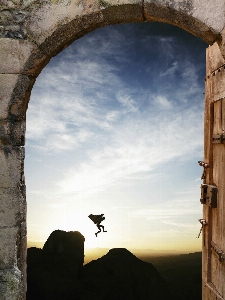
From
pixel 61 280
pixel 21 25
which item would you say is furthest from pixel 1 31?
pixel 61 280

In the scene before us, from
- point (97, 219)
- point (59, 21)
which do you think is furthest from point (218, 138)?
point (97, 219)

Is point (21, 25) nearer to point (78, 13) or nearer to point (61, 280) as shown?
point (78, 13)

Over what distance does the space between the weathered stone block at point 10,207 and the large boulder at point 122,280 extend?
4.88m

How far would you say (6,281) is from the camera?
2.29 metres

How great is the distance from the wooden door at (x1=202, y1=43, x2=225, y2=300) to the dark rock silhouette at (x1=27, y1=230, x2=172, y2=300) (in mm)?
3998

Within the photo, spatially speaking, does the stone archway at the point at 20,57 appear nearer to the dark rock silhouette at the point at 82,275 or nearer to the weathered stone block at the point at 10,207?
the weathered stone block at the point at 10,207

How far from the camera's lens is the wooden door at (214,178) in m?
2.91

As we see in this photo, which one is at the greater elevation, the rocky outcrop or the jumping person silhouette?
the jumping person silhouette

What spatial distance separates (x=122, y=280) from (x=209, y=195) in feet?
15.2

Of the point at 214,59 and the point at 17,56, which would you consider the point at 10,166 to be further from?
the point at 214,59

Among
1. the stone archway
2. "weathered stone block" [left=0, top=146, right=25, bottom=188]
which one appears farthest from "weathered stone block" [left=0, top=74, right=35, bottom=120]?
"weathered stone block" [left=0, top=146, right=25, bottom=188]

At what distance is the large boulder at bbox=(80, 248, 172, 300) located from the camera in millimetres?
6855

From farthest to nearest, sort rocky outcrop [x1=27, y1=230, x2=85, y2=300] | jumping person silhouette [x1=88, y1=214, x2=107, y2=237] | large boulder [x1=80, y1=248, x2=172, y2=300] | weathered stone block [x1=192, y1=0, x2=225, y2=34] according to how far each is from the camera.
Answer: large boulder [x1=80, y1=248, x2=172, y2=300] → rocky outcrop [x1=27, y1=230, x2=85, y2=300] → jumping person silhouette [x1=88, y1=214, x2=107, y2=237] → weathered stone block [x1=192, y1=0, x2=225, y2=34]

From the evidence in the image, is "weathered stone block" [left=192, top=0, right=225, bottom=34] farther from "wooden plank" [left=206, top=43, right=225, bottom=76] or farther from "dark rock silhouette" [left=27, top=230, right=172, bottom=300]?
"dark rock silhouette" [left=27, top=230, right=172, bottom=300]
